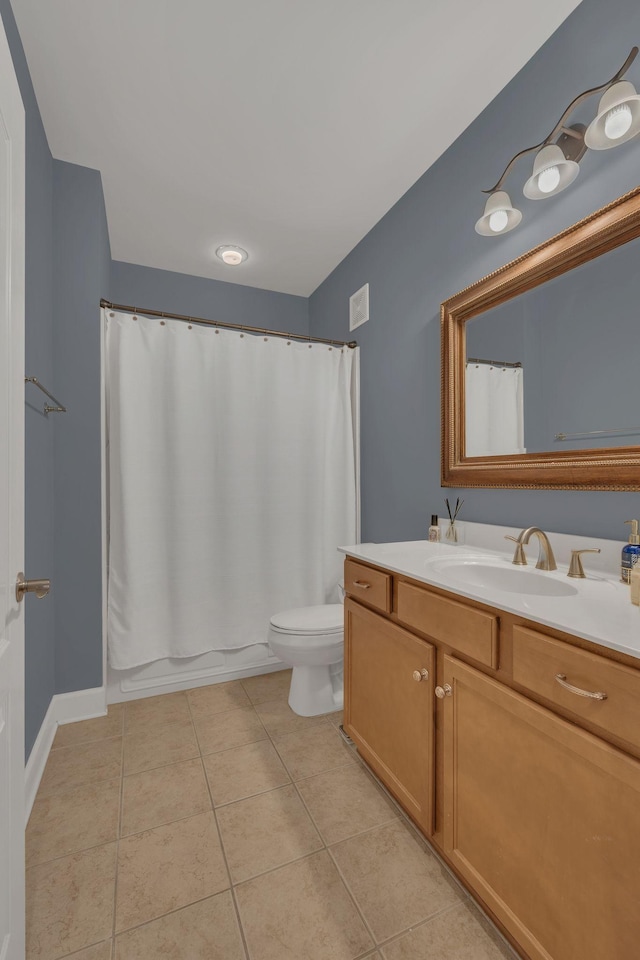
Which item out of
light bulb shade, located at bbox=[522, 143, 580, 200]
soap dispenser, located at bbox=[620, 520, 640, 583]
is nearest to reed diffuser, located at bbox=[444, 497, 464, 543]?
soap dispenser, located at bbox=[620, 520, 640, 583]

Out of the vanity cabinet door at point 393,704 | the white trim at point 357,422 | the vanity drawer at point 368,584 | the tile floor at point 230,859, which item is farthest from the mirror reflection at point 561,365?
the tile floor at point 230,859

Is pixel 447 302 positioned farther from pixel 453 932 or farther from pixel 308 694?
pixel 453 932

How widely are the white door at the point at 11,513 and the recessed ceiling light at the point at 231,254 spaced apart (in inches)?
71.3

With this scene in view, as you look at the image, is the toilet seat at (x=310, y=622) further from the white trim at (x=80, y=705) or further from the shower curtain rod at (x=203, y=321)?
the shower curtain rod at (x=203, y=321)

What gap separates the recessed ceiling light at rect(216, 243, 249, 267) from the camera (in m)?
2.70

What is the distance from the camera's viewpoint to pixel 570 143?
1.32 metres

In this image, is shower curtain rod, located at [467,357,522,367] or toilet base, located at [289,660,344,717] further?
toilet base, located at [289,660,344,717]

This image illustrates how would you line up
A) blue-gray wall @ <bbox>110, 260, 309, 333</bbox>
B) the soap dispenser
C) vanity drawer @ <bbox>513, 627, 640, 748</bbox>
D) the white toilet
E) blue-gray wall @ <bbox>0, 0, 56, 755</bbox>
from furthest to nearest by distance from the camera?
blue-gray wall @ <bbox>110, 260, 309, 333</bbox> → the white toilet → blue-gray wall @ <bbox>0, 0, 56, 755</bbox> → the soap dispenser → vanity drawer @ <bbox>513, 627, 640, 748</bbox>

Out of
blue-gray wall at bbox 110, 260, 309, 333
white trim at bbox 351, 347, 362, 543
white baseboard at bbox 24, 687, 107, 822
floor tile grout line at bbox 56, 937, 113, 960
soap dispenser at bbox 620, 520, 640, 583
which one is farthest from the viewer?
blue-gray wall at bbox 110, 260, 309, 333

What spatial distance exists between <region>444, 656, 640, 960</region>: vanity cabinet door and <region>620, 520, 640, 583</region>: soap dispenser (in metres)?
0.49

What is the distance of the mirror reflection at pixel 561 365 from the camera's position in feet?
4.12

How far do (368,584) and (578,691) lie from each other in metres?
0.82

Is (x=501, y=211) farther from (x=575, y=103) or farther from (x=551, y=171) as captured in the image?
(x=575, y=103)

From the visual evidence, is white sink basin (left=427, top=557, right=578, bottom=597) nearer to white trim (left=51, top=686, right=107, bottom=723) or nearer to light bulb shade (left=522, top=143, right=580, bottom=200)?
light bulb shade (left=522, top=143, right=580, bottom=200)
